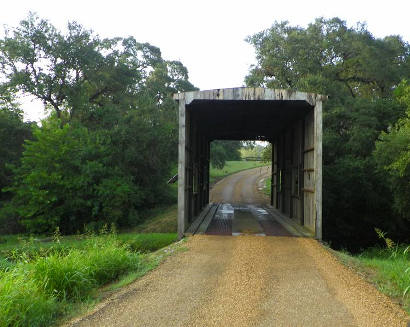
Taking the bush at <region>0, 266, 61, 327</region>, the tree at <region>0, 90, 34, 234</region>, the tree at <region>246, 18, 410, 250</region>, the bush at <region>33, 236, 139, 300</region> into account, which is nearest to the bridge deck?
the bush at <region>33, 236, 139, 300</region>

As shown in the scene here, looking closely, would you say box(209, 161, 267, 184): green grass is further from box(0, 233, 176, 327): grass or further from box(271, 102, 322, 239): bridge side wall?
box(0, 233, 176, 327): grass

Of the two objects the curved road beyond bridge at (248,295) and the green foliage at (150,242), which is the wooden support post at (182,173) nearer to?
the curved road beyond bridge at (248,295)

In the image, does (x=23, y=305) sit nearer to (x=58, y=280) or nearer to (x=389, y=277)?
(x=58, y=280)

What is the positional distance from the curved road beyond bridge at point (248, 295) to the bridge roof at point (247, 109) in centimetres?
421

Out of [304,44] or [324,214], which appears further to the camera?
[304,44]

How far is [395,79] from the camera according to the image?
2200cm

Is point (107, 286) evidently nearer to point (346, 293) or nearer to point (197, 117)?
point (346, 293)

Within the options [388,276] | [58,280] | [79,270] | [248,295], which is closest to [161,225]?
[79,270]

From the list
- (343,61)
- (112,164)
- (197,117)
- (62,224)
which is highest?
(343,61)

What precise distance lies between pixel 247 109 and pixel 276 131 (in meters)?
5.15

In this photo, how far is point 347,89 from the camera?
2428 cm

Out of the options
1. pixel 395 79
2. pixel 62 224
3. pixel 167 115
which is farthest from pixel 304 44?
pixel 62 224

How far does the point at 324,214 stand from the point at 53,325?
16216 mm

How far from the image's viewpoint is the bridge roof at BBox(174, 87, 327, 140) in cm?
1010
